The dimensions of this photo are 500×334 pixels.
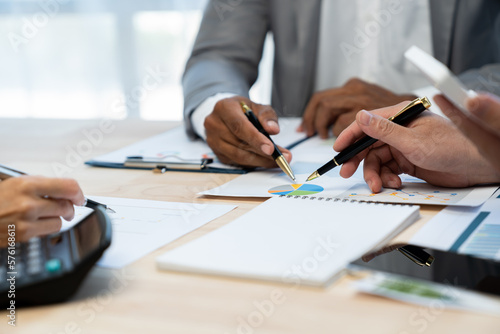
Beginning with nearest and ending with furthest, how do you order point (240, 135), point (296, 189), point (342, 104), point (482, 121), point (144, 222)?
point (482, 121) < point (144, 222) < point (296, 189) < point (240, 135) < point (342, 104)

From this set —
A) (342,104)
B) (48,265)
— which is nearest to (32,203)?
(48,265)

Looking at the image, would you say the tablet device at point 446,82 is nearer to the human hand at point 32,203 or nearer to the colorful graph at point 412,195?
the colorful graph at point 412,195

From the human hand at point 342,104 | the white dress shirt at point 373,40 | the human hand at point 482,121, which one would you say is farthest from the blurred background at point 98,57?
the human hand at point 482,121

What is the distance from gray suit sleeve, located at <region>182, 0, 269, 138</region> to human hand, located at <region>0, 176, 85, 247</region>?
74 centimetres

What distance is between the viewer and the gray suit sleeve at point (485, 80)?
1.10 metres

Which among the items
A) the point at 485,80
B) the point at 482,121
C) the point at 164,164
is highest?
the point at 482,121

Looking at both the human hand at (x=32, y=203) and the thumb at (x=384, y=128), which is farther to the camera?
the thumb at (x=384, y=128)

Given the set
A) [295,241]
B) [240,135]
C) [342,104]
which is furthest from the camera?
[342,104]

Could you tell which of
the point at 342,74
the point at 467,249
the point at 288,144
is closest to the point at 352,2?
the point at 342,74

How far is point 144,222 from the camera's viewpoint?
68 cm

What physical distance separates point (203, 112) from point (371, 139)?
454mm

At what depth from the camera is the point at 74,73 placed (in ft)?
10.2

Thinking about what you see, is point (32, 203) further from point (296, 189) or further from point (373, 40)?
point (373, 40)

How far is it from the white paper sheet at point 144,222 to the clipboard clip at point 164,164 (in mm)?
177
